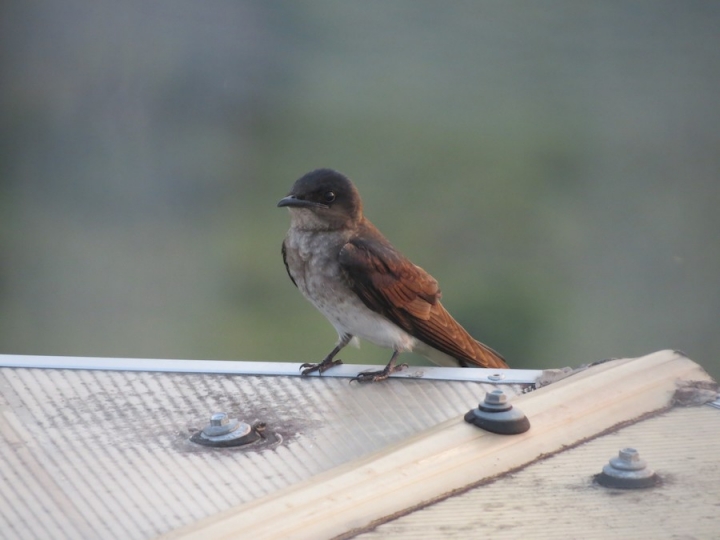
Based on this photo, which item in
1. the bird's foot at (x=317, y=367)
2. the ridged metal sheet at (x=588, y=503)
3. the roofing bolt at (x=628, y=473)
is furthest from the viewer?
the bird's foot at (x=317, y=367)

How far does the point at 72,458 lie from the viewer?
1662mm

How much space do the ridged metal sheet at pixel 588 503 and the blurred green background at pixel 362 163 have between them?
15.8ft

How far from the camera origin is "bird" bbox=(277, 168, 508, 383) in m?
2.79

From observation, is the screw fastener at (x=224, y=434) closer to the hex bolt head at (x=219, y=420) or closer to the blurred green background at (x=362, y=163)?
the hex bolt head at (x=219, y=420)

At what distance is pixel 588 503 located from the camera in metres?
1.35

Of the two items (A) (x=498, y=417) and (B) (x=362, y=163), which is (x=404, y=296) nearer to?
(A) (x=498, y=417)

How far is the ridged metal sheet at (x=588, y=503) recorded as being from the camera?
4.20ft

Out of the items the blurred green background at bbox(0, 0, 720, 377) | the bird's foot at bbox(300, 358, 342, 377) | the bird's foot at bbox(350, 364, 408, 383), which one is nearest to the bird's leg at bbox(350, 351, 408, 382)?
the bird's foot at bbox(350, 364, 408, 383)

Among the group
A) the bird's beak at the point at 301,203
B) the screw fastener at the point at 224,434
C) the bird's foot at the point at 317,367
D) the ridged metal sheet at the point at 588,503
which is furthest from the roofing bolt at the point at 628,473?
the bird's beak at the point at 301,203

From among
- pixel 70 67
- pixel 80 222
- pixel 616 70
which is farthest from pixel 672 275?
pixel 70 67

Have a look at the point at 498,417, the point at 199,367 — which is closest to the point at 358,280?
the point at 199,367

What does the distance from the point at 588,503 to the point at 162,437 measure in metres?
0.73

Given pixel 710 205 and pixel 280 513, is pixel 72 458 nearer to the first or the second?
pixel 280 513

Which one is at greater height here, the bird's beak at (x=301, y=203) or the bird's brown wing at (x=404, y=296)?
the bird's beak at (x=301, y=203)
